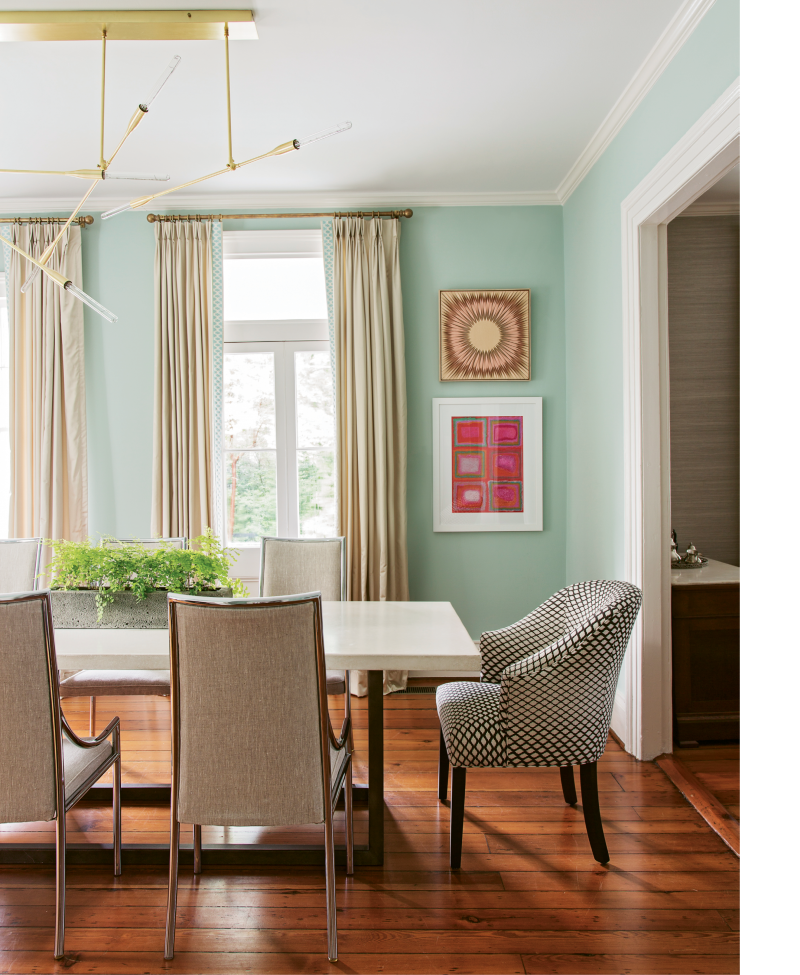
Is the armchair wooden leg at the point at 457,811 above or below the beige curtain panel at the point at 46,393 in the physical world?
below

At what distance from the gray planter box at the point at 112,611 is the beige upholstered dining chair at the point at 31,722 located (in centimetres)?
57

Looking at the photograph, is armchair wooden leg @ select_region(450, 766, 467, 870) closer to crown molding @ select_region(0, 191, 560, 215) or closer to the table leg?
the table leg

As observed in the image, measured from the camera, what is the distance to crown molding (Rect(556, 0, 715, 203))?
2205 mm

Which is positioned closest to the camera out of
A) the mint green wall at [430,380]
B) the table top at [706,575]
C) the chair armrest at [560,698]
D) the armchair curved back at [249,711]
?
the armchair curved back at [249,711]

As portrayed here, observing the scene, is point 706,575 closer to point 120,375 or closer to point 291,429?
point 291,429

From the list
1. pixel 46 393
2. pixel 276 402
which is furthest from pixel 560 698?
pixel 46 393

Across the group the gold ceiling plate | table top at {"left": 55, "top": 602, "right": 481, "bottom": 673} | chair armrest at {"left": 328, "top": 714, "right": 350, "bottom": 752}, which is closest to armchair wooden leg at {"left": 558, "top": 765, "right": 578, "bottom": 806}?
table top at {"left": 55, "top": 602, "right": 481, "bottom": 673}

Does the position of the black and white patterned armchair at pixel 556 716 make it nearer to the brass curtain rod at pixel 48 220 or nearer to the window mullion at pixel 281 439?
the window mullion at pixel 281 439

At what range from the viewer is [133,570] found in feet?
7.37

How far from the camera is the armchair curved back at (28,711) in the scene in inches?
63.2

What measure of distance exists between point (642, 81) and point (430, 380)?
1.83 m

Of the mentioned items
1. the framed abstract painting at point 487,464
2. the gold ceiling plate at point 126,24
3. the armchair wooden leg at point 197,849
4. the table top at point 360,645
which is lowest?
the armchair wooden leg at point 197,849

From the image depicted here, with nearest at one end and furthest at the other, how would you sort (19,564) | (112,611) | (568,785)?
(112,611)
(568,785)
(19,564)

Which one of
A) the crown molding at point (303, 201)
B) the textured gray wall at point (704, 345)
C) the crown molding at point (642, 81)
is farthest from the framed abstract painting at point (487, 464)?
the crown molding at point (642, 81)
